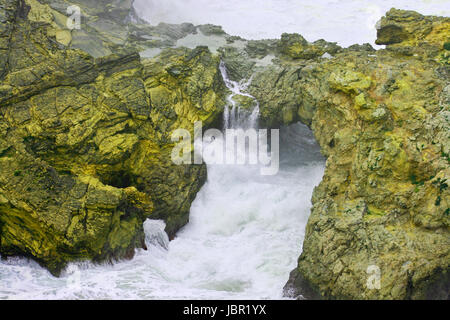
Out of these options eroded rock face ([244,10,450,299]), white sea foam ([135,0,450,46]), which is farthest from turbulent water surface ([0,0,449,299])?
white sea foam ([135,0,450,46])

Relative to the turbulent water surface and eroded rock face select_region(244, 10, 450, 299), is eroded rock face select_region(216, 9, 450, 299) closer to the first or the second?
eroded rock face select_region(244, 10, 450, 299)

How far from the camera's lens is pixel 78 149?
44.0 feet

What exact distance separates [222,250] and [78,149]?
6014 millimetres

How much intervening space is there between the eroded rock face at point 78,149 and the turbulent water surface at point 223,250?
649 mm

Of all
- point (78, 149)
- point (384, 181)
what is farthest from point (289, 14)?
point (78, 149)

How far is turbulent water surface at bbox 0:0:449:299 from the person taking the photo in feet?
37.9

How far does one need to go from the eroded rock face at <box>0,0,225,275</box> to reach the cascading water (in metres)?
0.61

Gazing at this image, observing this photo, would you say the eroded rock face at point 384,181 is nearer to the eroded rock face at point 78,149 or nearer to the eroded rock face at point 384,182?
the eroded rock face at point 384,182

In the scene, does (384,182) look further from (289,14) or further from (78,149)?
(289,14)

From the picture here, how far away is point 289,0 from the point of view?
121ft

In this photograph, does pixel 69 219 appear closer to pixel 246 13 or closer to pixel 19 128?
pixel 19 128

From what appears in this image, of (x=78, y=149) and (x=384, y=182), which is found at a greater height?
(x=78, y=149)

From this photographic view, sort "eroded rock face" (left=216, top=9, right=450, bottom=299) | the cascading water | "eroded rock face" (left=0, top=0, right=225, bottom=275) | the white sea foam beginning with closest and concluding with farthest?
"eroded rock face" (left=216, top=9, right=450, bottom=299), the cascading water, "eroded rock face" (left=0, top=0, right=225, bottom=275), the white sea foam

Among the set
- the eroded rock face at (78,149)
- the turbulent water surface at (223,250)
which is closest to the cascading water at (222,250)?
the turbulent water surface at (223,250)
